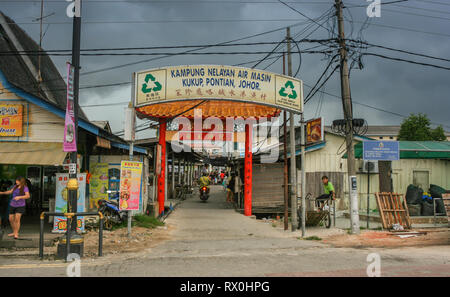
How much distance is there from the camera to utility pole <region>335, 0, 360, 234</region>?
1335cm

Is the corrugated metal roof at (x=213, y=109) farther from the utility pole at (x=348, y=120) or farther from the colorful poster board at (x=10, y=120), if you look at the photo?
the colorful poster board at (x=10, y=120)

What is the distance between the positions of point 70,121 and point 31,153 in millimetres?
3494

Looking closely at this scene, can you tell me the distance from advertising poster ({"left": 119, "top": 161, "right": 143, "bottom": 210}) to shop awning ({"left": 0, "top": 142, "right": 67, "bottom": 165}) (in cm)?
179

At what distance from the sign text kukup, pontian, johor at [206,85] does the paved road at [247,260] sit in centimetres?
475

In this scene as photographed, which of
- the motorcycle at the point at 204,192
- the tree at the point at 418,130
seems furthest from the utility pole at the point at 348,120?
the tree at the point at 418,130

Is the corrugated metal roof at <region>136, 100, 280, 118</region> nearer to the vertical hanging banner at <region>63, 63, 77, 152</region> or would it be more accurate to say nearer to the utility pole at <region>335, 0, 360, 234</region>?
the utility pole at <region>335, 0, 360, 234</region>

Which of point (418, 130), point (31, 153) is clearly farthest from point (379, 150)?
point (418, 130)

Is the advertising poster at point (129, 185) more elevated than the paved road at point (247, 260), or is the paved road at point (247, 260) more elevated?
the advertising poster at point (129, 185)

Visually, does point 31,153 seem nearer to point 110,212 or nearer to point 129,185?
point 129,185

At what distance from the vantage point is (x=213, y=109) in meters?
17.5

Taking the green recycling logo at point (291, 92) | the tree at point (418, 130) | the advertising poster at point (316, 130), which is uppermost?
the tree at point (418, 130)

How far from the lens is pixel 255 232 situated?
45.6ft

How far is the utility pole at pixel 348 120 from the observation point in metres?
13.4

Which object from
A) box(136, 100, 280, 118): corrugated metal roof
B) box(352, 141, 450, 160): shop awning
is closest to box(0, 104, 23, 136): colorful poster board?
box(136, 100, 280, 118): corrugated metal roof
